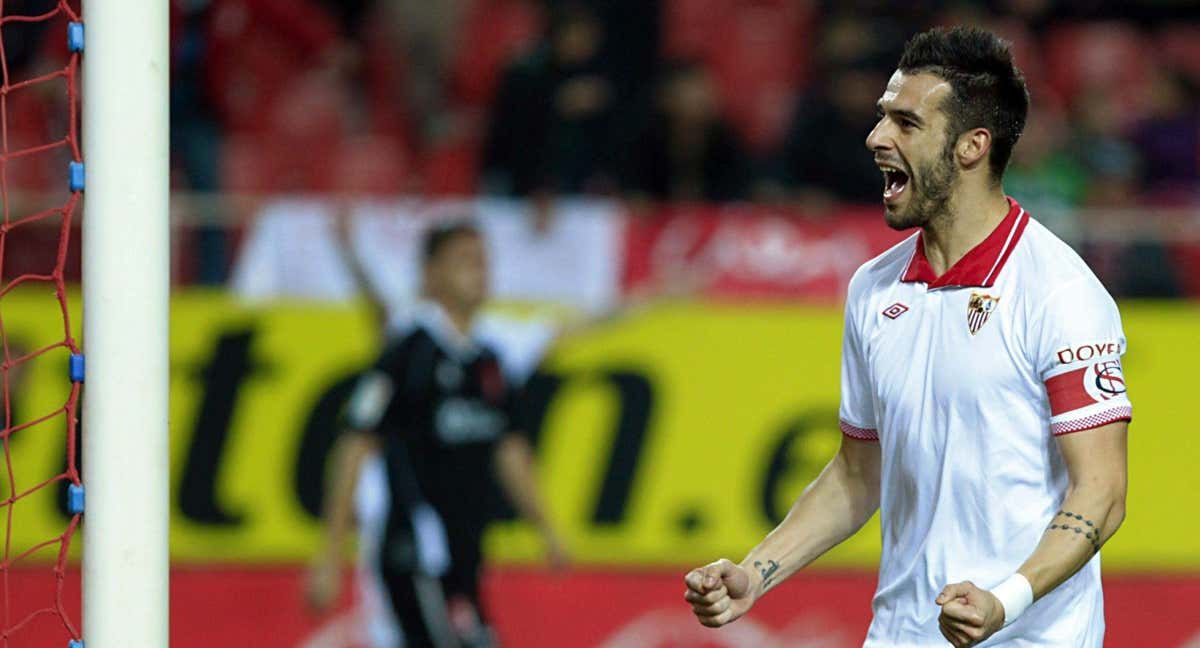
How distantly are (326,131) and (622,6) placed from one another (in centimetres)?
170

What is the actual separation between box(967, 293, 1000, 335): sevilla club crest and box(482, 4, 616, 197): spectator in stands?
16.0ft

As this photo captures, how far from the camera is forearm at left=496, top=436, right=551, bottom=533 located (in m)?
7.95

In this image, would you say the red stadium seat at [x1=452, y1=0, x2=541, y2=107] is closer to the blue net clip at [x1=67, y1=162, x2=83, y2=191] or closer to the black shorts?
the black shorts

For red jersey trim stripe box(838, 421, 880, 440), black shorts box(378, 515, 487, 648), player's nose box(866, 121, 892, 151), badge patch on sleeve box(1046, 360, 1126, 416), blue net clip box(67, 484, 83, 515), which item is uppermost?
player's nose box(866, 121, 892, 151)

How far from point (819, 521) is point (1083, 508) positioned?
69 centimetres

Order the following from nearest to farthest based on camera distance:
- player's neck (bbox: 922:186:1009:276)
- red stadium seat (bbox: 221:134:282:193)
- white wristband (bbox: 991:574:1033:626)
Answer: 1. white wristband (bbox: 991:574:1033:626)
2. player's neck (bbox: 922:186:1009:276)
3. red stadium seat (bbox: 221:134:282:193)

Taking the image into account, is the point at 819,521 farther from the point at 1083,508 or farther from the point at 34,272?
the point at 34,272

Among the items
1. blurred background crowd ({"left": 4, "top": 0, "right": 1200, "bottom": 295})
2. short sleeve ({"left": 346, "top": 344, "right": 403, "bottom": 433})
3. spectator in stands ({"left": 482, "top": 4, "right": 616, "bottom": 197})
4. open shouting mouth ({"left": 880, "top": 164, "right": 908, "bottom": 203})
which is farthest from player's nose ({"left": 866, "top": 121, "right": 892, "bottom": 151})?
spectator in stands ({"left": 482, "top": 4, "right": 616, "bottom": 197})

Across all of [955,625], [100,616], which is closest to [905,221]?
[955,625]

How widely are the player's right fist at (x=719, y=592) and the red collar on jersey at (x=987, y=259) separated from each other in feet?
2.29

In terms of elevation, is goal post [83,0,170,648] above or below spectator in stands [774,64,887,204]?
below

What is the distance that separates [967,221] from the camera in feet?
11.5

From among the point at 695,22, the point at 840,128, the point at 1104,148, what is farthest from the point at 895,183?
the point at 695,22

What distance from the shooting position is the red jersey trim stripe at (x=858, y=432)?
146 inches
